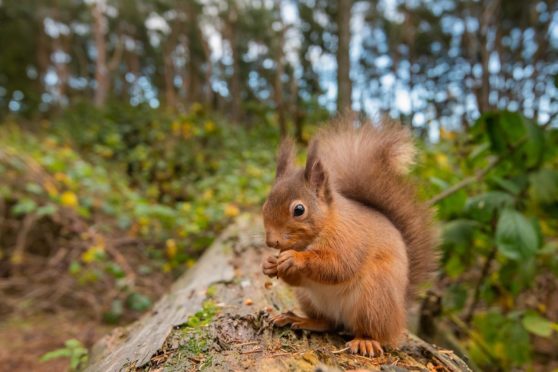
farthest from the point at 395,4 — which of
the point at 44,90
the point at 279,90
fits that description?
the point at 44,90

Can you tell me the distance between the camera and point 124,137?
654 cm

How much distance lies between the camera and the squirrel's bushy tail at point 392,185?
1.43 metres

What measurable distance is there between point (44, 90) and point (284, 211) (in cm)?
1841

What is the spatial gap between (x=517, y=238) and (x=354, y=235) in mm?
784

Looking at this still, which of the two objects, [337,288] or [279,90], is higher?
[279,90]

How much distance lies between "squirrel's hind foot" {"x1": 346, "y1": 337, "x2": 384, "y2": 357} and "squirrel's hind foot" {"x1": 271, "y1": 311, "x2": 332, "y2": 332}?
0.14 metres

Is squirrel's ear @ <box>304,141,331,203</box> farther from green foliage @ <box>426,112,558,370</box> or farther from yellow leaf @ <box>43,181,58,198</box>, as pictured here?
yellow leaf @ <box>43,181,58,198</box>

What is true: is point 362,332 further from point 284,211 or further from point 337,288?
point 284,211

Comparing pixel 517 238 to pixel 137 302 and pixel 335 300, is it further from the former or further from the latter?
pixel 137 302

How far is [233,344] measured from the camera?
109 centimetres

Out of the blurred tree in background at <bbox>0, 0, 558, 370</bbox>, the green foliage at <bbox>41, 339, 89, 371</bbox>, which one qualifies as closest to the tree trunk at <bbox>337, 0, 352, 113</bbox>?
the blurred tree in background at <bbox>0, 0, 558, 370</bbox>

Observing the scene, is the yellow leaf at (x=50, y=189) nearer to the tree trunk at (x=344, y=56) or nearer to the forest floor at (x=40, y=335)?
the forest floor at (x=40, y=335)

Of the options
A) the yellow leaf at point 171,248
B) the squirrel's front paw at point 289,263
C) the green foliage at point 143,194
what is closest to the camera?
the squirrel's front paw at point 289,263

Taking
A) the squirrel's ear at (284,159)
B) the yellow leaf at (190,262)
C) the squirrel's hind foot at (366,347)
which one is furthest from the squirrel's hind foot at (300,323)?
the yellow leaf at (190,262)
